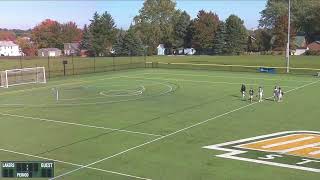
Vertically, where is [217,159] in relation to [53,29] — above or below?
below

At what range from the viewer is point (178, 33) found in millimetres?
125312

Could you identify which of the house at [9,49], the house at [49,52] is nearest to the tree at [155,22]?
the house at [49,52]

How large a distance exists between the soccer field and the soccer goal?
14.9 feet

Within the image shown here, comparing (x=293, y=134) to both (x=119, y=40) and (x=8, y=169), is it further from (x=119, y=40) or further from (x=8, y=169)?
(x=119, y=40)

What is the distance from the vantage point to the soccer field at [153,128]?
17547mm

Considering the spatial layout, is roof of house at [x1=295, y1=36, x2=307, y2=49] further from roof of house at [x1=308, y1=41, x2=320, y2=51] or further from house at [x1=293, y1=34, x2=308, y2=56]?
roof of house at [x1=308, y1=41, x2=320, y2=51]

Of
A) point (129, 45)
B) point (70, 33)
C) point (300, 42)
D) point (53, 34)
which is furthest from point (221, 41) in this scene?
point (70, 33)

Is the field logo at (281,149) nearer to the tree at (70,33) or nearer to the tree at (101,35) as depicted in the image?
the tree at (101,35)

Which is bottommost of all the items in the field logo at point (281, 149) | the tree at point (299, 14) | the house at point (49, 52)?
the field logo at point (281, 149)

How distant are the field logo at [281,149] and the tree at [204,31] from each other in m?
97.1

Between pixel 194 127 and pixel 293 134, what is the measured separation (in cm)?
528

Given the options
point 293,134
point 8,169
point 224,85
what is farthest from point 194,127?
point 224,85

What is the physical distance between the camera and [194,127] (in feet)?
82.8

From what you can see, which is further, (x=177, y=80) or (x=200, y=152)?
(x=177, y=80)
